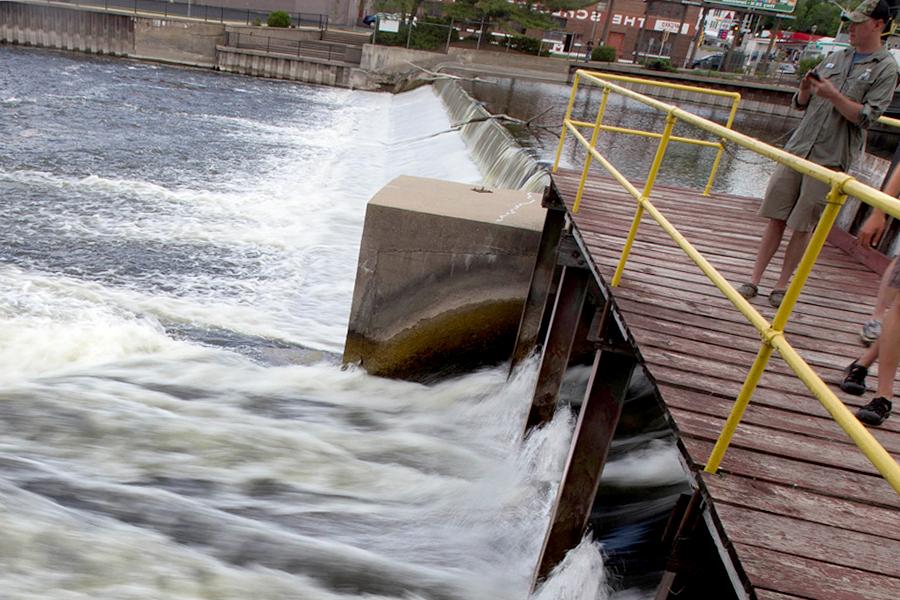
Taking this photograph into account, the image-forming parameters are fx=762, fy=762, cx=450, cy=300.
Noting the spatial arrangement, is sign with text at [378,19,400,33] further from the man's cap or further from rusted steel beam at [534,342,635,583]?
rusted steel beam at [534,342,635,583]

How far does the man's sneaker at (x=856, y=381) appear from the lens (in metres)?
2.98

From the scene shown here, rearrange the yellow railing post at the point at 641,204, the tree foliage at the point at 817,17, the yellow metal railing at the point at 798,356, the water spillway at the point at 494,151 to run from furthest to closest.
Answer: the tree foliage at the point at 817,17 < the water spillway at the point at 494,151 < the yellow railing post at the point at 641,204 < the yellow metal railing at the point at 798,356

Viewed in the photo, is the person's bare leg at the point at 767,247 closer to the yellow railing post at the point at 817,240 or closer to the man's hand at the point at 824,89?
the man's hand at the point at 824,89

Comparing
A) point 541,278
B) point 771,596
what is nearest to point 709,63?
point 541,278

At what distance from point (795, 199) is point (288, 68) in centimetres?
2759

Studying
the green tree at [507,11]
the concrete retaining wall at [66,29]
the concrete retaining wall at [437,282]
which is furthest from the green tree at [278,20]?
the concrete retaining wall at [437,282]

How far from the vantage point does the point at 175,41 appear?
29.4 m

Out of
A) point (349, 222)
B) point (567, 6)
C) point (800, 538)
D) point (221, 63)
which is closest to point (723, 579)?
point (800, 538)

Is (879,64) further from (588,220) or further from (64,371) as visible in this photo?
(64,371)

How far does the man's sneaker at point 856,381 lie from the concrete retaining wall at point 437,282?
320cm

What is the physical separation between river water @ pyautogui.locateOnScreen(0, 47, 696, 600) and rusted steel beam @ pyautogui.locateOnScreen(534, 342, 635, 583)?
31 centimetres

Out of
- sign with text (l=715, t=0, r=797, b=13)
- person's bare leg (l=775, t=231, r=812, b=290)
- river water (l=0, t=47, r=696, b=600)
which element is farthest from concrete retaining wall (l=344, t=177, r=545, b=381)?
sign with text (l=715, t=0, r=797, b=13)

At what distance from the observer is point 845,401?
2959 millimetres

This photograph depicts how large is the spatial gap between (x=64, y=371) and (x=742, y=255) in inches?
198
